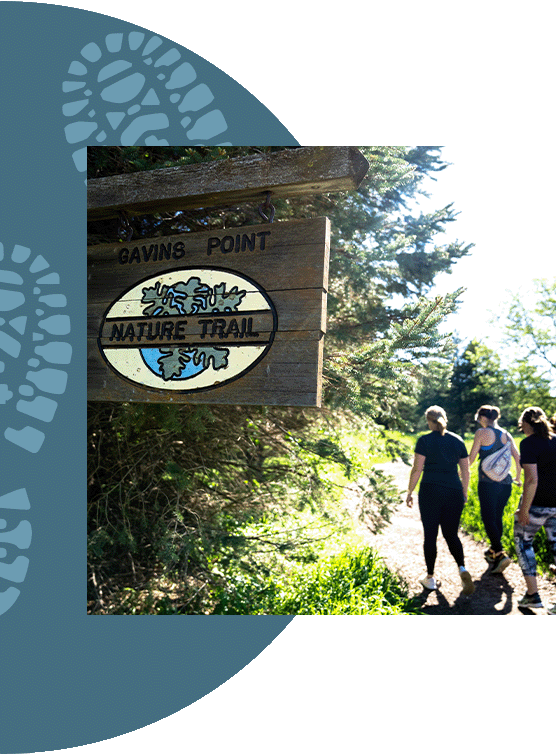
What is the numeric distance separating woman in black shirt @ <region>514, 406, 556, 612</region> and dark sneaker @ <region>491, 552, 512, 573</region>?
0.59m

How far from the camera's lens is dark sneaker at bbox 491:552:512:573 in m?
3.12

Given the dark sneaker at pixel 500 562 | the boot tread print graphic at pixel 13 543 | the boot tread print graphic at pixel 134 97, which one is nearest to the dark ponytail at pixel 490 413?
the dark sneaker at pixel 500 562

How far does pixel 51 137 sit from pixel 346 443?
2658 millimetres

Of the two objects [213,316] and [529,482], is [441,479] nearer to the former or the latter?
[529,482]

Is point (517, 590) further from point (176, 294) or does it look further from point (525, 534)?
point (176, 294)

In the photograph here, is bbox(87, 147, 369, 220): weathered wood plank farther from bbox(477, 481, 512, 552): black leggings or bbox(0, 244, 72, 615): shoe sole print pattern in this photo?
bbox(477, 481, 512, 552): black leggings

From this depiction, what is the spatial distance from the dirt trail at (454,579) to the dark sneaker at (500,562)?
4cm

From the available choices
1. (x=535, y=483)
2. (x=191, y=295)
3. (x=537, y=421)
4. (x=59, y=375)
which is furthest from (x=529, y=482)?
(x=59, y=375)

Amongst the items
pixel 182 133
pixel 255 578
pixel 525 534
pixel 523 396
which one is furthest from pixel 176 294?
pixel 523 396

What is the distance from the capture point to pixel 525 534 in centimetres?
250

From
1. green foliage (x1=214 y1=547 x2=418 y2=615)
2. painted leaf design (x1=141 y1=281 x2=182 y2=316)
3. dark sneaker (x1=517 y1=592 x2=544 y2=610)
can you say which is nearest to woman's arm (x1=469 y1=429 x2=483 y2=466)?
dark sneaker (x1=517 y1=592 x2=544 y2=610)

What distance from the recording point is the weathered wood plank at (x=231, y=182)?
4.75ft

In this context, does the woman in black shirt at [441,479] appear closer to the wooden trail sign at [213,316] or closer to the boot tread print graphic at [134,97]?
the wooden trail sign at [213,316]

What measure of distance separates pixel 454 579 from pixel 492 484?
0.67 meters
